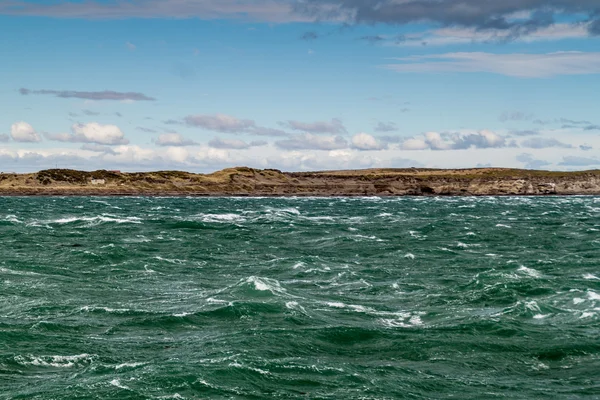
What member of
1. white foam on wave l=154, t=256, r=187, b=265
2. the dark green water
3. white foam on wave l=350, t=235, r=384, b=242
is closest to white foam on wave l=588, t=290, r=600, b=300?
the dark green water

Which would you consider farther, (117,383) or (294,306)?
(294,306)

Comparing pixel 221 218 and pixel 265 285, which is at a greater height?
pixel 265 285

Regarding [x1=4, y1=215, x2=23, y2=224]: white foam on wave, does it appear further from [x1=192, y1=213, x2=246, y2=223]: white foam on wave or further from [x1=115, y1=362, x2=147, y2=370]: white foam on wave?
[x1=115, y1=362, x2=147, y2=370]: white foam on wave

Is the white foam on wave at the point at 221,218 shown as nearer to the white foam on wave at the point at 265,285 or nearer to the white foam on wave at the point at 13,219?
the white foam on wave at the point at 13,219

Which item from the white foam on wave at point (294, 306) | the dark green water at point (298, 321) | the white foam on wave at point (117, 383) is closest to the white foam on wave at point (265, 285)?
the dark green water at point (298, 321)

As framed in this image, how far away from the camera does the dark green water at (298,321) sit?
2197cm

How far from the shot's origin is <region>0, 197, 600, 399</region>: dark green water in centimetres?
2197

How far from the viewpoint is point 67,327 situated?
2928 cm

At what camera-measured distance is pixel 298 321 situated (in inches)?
1208

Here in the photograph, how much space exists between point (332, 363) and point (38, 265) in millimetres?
29847

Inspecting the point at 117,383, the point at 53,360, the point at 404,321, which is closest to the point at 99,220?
the point at 404,321

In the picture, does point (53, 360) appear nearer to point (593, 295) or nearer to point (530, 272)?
point (593, 295)

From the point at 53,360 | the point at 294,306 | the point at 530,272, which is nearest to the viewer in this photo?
the point at 53,360

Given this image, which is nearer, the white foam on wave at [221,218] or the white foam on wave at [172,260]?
the white foam on wave at [172,260]
